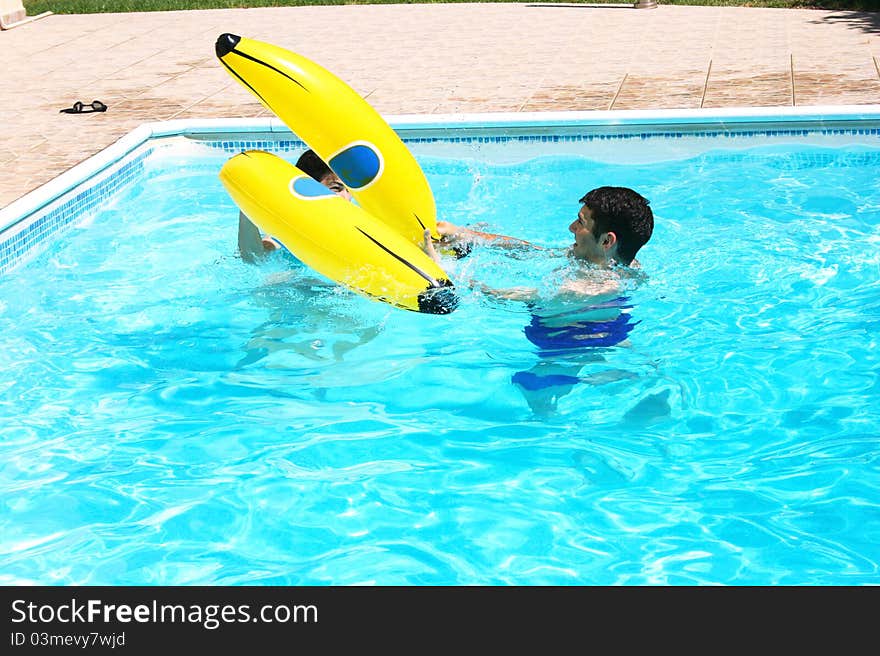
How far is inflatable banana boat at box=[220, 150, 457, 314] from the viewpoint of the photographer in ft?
14.7

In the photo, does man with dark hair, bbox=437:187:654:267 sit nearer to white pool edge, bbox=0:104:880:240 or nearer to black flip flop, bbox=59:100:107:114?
white pool edge, bbox=0:104:880:240

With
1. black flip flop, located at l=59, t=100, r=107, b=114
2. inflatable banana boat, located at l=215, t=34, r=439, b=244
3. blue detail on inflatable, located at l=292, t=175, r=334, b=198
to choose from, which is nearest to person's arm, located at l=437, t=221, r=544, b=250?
inflatable banana boat, located at l=215, t=34, r=439, b=244

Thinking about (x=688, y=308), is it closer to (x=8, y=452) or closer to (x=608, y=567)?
(x=608, y=567)

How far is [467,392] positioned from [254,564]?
4.76 ft

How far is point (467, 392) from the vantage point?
4.84 meters

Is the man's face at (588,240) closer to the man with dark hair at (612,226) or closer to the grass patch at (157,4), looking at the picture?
the man with dark hair at (612,226)

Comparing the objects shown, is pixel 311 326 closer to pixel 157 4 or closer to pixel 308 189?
pixel 308 189

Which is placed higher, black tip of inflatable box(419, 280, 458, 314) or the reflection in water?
black tip of inflatable box(419, 280, 458, 314)

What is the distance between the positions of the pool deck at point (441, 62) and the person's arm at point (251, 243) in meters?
1.83

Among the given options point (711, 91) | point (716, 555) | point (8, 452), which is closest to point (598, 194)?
point (716, 555)

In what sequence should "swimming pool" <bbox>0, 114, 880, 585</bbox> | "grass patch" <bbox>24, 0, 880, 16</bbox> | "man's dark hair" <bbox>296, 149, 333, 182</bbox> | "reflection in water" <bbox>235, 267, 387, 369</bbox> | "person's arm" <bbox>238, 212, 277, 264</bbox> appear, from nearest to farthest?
"swimming pool" <bbox>0, 114, 880, 585</bbox> < "reflection in water" <bbox>235, 267, 387, 369</bbox> < "person's arm" <bbox>238, 212, 277, 264</bbox> < "man's dark hair" <bbox>296, 149, 333, 182</bbox> < "grass patch" <bbox>24, 0, 880, 16</bbox>

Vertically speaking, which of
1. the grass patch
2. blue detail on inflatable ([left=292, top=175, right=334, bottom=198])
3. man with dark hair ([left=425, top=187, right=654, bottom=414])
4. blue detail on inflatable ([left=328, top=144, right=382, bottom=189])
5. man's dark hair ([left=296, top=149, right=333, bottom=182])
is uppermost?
the grass patch

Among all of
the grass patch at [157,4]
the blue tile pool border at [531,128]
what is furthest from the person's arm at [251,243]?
the grass patch at [157,4]

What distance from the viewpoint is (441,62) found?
32.5 feet
